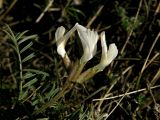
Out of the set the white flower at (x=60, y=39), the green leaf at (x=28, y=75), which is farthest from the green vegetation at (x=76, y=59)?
the white flower at (x=60, y=39)

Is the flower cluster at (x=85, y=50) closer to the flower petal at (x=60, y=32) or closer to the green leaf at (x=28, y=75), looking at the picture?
the flower petal at (x=60, y=32)

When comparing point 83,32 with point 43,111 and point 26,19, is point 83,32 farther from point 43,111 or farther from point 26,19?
point 26,19

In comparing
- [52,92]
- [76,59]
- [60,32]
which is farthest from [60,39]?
[76,59]

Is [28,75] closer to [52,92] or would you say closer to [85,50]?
[52,92]

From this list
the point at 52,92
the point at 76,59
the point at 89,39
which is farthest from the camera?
the point at 76,59

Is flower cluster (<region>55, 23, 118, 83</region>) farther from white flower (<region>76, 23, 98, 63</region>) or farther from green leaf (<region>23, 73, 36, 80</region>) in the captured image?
green leaf (<region>23, 73, 36, 80</region>)

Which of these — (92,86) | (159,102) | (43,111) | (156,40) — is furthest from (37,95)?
(156,40)
